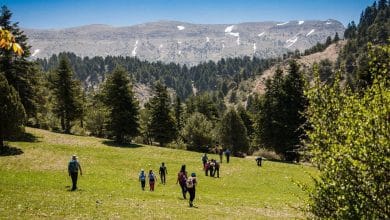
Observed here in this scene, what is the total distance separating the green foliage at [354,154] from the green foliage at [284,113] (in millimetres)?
48575

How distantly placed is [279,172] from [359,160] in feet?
125

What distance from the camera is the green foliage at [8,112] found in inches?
1738

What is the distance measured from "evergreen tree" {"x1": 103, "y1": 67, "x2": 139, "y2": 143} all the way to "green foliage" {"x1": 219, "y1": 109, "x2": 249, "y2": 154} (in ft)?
73.1

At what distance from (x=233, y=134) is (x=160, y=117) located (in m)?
16.0

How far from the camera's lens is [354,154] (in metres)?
11.2

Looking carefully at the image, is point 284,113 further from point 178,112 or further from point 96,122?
point 96,122

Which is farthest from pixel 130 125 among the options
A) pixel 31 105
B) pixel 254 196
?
pixel 254 196

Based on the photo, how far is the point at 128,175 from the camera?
42.9 meters

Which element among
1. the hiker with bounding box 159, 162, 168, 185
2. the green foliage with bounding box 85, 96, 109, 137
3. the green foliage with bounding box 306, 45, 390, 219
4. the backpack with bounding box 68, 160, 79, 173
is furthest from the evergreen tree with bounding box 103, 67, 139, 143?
the green foliage with bounding box 306, 45, 390, 219

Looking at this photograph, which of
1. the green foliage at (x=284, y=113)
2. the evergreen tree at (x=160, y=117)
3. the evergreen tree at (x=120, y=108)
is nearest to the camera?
the green foliage at (x=284, y=113)

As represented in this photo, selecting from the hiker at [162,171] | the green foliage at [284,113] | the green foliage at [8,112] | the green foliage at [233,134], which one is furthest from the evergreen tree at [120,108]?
the hiker at [162,171]

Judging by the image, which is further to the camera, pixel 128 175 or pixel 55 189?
pixel 128 175

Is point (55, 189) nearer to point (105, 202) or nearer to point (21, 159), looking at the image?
point (105, 202)

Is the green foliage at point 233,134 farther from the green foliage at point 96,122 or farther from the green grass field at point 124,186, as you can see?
the green foliage at point 96,122
